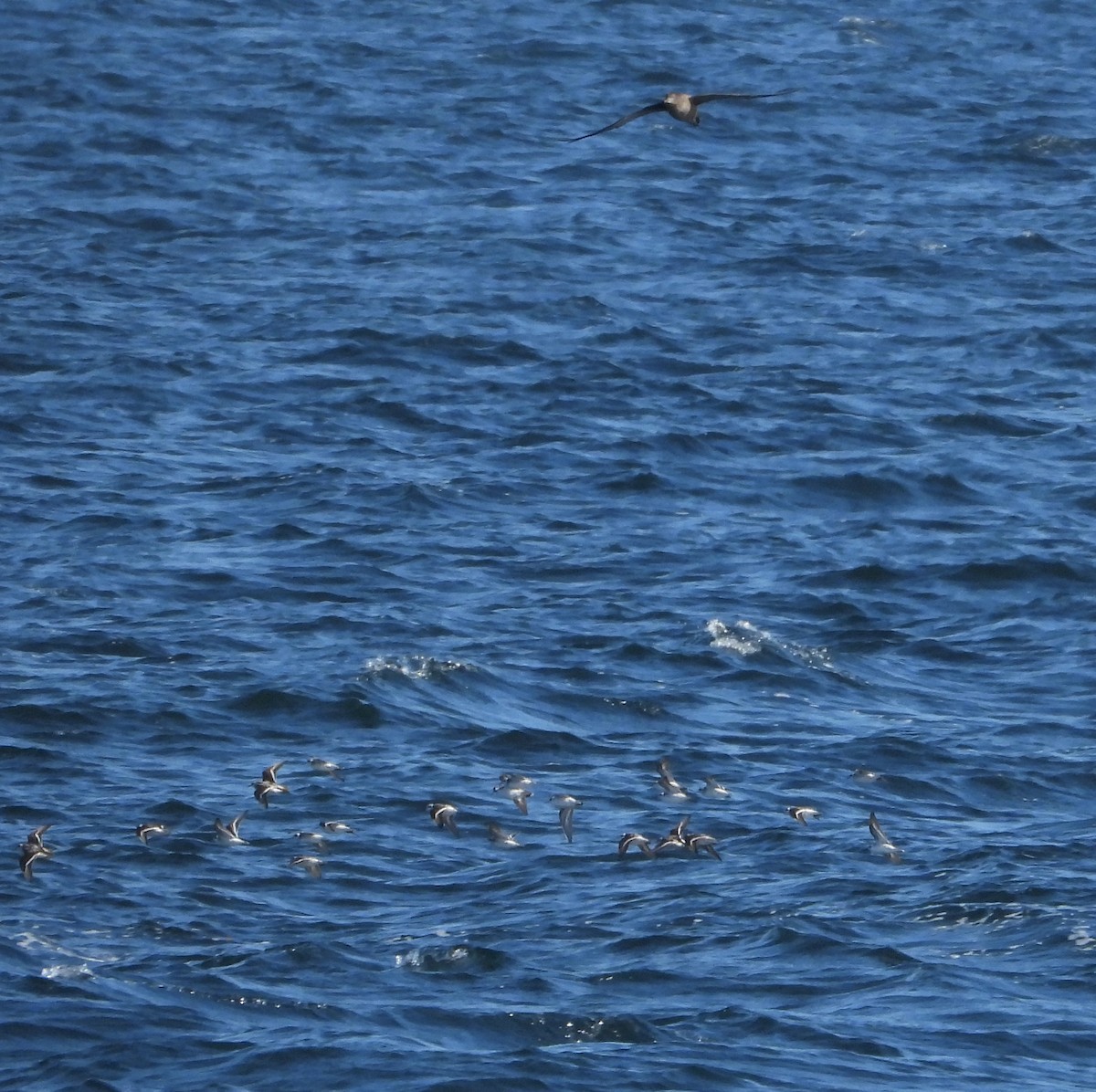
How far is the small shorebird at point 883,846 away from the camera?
20.4 meters

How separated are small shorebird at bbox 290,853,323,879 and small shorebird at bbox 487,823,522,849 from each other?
1.37 m

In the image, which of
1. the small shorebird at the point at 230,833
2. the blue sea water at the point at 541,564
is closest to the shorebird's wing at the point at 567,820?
the blue sea water at the point at 541,564

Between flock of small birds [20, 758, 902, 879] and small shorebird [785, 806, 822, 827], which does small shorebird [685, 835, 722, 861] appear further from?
small shorebird [785, 806, 822, 827]

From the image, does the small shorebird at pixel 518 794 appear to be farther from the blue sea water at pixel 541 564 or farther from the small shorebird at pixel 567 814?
the small shorebird at pixel 567 814

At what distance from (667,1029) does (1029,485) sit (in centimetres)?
1411

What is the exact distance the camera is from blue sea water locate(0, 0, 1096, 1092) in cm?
1798

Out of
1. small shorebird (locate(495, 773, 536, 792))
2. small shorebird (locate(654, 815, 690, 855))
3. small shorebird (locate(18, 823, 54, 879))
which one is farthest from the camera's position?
small shorebird (locate(495, 773, 536, 792))

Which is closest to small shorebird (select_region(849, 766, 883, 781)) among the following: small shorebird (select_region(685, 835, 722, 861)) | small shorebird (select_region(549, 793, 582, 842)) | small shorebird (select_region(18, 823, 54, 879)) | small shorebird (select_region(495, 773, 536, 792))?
small shorebird (select_region(685, 835, 722, 861))

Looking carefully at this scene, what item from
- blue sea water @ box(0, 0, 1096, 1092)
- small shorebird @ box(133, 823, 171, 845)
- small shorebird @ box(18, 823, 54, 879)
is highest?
small shorebird @ box(18, 823, 54, 879)

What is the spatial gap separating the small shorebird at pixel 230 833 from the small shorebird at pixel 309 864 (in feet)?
1.76

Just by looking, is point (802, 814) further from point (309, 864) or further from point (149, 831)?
point (149, 831)

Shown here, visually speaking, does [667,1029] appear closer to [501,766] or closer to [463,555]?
[501,766]

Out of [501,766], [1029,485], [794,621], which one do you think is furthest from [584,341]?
[501,766]

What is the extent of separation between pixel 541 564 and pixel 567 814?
723 cm
